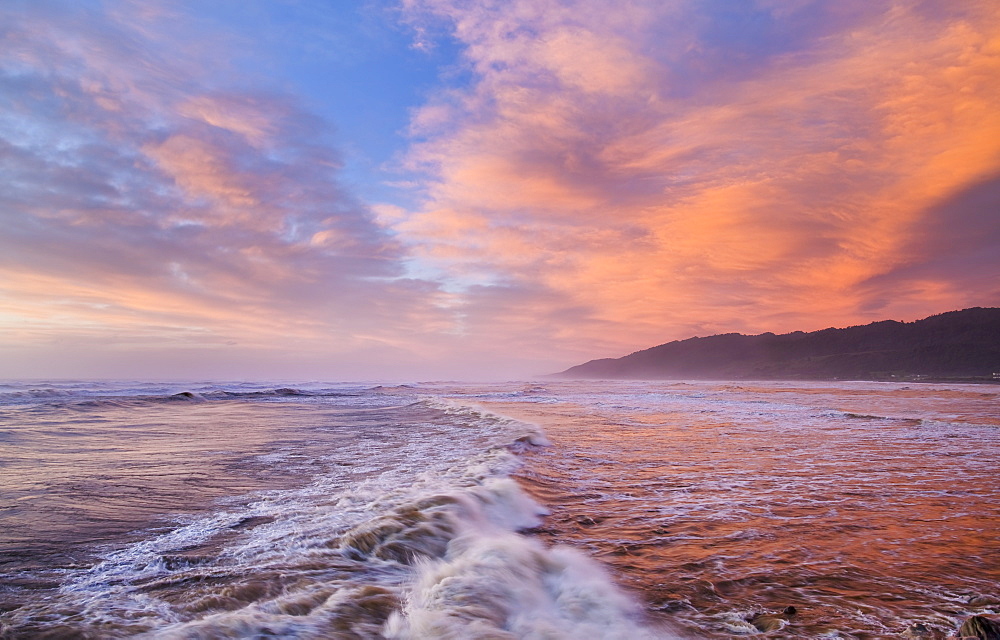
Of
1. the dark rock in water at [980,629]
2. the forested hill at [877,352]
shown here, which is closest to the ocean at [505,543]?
the dark rock in water at [980,629]

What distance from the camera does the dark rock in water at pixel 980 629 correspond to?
2.48m

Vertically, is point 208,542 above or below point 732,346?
below

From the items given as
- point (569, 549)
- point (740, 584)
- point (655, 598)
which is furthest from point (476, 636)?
point (740, 584)

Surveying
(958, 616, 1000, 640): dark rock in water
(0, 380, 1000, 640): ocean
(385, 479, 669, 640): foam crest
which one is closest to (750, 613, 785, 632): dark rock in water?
(0, 380, 1000, 640): ocean

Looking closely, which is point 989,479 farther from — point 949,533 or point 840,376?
point 840,376

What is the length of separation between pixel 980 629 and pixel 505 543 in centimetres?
303

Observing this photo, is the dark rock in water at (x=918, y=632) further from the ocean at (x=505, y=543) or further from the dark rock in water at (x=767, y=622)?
the dark rock in water at (x=767, y=622)

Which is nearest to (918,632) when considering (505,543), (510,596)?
(510,596)

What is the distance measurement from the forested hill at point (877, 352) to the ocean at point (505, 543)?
239 ft

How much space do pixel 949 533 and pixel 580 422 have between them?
11281mm

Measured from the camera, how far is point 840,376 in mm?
79188

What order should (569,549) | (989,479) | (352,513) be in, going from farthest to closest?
(989,479) < (352,513) < (569,549)

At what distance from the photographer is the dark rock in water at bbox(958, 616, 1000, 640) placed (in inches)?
97.8

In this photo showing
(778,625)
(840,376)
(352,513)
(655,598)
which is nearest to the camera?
(778,625)
